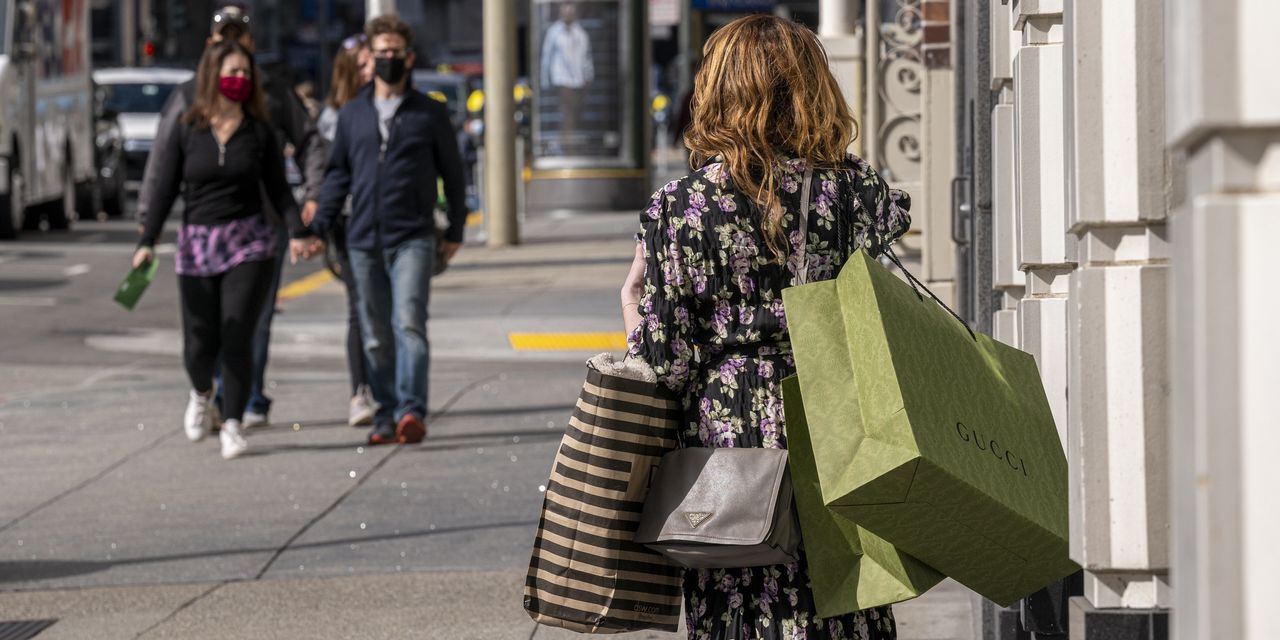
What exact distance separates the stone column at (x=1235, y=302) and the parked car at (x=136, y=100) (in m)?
33.0

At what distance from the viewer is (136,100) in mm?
34625

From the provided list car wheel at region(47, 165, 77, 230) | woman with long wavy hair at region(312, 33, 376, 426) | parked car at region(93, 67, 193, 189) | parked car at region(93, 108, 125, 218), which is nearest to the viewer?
woman with long wavy hair at region(312, 33, 376, 426)

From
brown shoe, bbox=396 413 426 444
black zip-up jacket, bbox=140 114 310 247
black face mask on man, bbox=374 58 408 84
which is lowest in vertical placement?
brown shoe, bbox=396 413 426 444

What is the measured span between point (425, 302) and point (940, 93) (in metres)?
2.67

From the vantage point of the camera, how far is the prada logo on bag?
3463 millimetres

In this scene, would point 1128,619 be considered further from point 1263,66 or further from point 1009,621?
point 1263,66

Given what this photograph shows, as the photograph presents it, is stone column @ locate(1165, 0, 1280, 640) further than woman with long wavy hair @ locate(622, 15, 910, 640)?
No

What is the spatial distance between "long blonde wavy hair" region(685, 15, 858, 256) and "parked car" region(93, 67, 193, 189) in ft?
102

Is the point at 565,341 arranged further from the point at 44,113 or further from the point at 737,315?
the point at 44,113

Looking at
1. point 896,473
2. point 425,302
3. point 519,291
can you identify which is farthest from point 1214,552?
point 519,291

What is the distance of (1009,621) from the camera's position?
4.46 metres

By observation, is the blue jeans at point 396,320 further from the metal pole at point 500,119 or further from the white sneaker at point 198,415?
the metal pole at point 500,119

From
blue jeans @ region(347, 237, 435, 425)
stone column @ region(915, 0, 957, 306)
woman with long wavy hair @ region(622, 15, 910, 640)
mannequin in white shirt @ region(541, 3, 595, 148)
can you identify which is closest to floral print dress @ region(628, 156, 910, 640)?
woman with long wavy hair @ region(622, 15, 910, 640)

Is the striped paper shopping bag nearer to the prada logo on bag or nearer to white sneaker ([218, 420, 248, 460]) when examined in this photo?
the prada logo on bag
